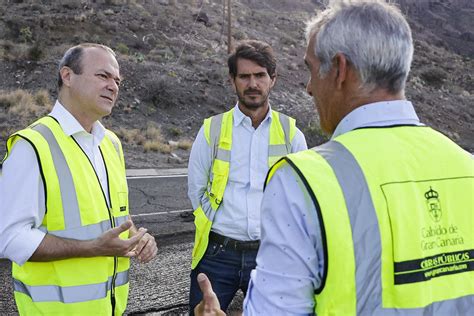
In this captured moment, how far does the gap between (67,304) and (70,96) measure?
1.03 meters

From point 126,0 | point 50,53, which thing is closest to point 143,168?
point 50,53

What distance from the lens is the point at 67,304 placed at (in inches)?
87.8

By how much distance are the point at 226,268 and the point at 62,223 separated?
3.65 ft

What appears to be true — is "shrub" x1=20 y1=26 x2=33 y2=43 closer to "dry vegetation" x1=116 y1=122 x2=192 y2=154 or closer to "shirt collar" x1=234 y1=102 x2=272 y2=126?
"dry vegetation" x1=116 y1=122 x2=192 y2=154

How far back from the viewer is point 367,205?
1283 millimetres

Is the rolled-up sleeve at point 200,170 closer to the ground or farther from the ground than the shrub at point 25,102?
farther from the ground

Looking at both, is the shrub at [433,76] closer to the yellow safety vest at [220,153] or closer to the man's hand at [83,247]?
the yellow safety vest at [220,153]

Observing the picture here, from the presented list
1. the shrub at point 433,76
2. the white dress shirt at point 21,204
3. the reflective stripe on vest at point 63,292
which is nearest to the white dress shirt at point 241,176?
the reflective stripe on vest at point 63,292

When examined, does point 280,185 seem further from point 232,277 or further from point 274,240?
point 232,277

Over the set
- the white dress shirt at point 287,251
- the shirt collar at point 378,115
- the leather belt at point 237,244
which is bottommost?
the leather belt at point 237,244

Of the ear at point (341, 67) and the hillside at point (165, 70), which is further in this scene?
the hillside at point (165, 70)

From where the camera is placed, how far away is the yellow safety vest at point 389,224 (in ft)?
4.14

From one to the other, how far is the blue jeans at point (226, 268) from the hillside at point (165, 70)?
9273 mm

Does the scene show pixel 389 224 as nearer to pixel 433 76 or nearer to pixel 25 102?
pixel 25 102
